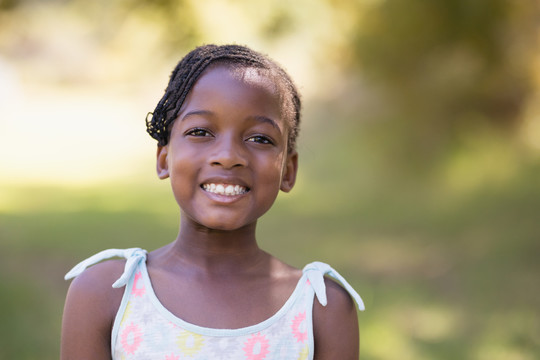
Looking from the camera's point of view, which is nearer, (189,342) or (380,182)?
(189,342)

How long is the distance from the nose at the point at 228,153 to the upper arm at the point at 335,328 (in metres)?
0.44

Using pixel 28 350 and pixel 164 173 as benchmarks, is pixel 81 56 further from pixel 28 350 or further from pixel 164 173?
pixel 164 173

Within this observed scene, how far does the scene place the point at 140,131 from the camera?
1244cm

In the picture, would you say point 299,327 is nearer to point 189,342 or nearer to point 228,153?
point 189,342

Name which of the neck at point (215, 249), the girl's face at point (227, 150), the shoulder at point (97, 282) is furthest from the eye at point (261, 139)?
the shoulder at point (97, 282)

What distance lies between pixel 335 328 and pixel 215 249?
39cm

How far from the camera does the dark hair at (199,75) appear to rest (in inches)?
81.4

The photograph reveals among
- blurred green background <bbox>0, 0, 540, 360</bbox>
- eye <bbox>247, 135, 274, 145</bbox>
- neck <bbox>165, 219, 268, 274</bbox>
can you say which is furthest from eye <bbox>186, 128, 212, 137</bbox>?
blurred green background <bbox>0, 0, 540, 360</bbox>

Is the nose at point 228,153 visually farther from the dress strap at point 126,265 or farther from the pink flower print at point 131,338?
the pink flower print at point 131,338

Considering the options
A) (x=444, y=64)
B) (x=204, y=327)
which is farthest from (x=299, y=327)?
(x=444, y=64)

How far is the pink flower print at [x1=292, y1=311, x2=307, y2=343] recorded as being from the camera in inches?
78.1

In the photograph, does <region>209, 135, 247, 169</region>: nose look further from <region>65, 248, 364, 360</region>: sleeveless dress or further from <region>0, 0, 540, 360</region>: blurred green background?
<region>0, 0, 540, 360</region>: blurred green background

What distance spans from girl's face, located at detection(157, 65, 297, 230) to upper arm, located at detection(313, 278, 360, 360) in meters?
0.31

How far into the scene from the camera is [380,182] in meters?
8.07
